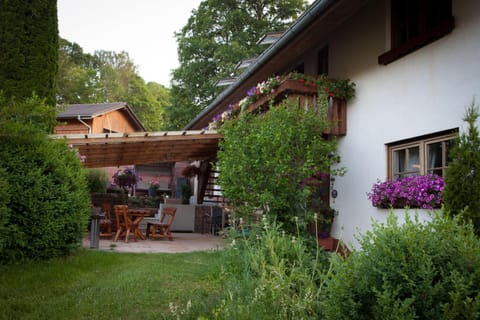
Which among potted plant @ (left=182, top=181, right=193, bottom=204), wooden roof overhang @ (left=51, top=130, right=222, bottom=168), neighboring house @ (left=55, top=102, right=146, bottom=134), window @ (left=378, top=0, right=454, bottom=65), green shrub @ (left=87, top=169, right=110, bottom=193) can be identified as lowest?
potted plant @ (left=182, top=181, right=193, bottom=204)

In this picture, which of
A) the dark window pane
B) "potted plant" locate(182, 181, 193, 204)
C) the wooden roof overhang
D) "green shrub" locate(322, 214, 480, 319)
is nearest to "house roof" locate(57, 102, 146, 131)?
"potted plant" locate(182, 181, 193, 204)

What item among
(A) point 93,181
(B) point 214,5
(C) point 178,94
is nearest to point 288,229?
(A) point 93,181

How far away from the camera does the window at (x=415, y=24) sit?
5730 mm

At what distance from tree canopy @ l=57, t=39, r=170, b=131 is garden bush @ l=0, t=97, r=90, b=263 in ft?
97.8

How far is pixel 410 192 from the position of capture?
231 inches

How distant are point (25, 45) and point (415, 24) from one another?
8.31m

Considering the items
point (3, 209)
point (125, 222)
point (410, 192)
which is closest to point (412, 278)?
point (410, 192)

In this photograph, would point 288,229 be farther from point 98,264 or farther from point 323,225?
point 98,264

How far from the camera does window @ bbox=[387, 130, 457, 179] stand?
18.9ft

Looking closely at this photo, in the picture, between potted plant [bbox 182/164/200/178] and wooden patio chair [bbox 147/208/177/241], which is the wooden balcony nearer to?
wooden patio chair [bbox 147/208/177/241]

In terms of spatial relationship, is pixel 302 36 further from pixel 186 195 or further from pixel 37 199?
pixel 186 195

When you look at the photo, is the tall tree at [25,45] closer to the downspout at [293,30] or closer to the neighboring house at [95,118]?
Answer: the downspout at [293,30]

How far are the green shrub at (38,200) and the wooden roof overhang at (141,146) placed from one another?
0.85 meters

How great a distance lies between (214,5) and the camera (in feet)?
76.7
